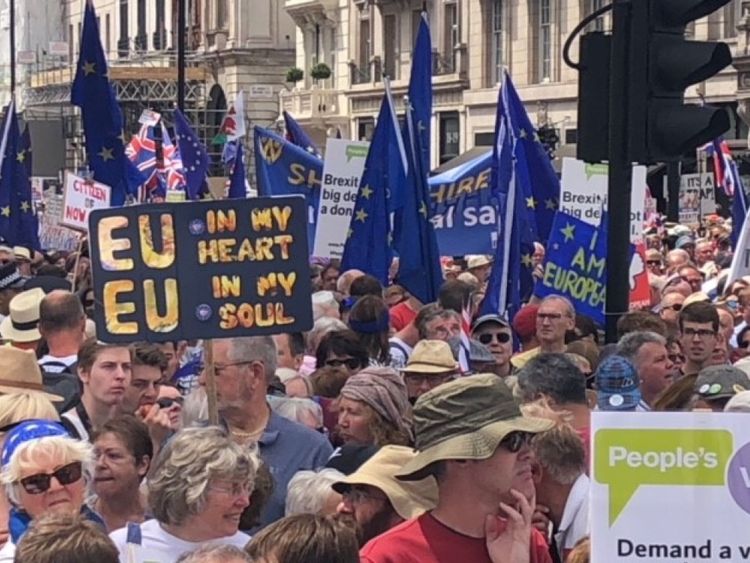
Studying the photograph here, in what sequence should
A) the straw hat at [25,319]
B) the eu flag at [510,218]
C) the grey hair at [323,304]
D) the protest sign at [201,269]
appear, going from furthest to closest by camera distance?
the eu flag at [510,218] < the grey hair at [323,304] < the straw hat at [25,319] < the protest sign at [201,269]

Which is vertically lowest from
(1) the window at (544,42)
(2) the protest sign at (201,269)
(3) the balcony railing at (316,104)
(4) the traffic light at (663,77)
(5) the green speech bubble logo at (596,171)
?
(2) the protest sign at (201,269)

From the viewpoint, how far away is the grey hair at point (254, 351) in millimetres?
6703

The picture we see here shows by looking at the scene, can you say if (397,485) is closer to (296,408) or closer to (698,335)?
(296,408)

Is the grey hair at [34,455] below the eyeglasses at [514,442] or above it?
below

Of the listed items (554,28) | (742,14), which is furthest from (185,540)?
(554,28)

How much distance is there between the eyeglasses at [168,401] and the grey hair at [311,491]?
1.52 m

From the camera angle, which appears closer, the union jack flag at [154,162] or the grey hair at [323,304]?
the grey hair at [323,304]

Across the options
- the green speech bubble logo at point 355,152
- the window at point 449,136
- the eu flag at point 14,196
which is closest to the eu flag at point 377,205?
the green speech bubble logo at point 355,152

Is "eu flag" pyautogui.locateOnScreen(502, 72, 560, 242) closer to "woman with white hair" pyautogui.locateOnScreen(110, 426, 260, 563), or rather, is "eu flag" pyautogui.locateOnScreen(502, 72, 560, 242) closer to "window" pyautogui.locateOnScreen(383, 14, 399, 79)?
"woman with white hair" pyautogui.locateOnScreen(110, 426, 260, 563)

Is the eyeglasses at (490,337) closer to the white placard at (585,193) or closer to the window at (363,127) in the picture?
the white placard at (585,193)

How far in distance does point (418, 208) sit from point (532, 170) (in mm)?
1630

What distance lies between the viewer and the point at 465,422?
4625 millimetres

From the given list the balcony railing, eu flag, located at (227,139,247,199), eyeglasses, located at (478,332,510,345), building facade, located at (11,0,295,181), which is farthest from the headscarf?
the balcony railing

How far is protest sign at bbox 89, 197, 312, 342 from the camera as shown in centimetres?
669
